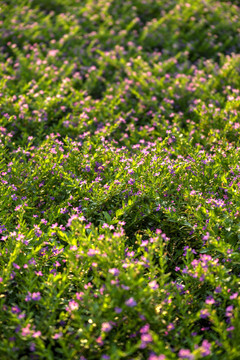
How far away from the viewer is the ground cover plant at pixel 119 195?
240cm

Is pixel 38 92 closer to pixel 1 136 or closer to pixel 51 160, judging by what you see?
pixel 1 136

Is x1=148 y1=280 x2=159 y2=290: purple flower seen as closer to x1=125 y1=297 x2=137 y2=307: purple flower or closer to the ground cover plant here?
the ground cover plant

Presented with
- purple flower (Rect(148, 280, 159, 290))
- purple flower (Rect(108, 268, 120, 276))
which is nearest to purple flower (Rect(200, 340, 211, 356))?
purple flower (Rect(148, 280, 159, 290))

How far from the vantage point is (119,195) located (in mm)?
3553

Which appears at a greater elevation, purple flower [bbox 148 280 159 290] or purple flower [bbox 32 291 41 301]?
purple flower [bbox 32 291 41 301]

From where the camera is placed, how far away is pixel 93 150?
430cm

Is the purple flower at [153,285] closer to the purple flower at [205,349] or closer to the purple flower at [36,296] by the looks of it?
the purple flower at [205,349]

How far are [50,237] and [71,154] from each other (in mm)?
1028

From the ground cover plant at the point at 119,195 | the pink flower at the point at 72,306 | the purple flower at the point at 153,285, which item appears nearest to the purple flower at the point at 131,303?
the ground cover plant at the point at 119,195

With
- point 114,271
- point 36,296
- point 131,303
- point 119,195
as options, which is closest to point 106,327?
point 131,303

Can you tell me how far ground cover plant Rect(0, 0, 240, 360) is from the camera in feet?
7.88

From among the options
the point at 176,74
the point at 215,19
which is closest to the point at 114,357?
the point at 176,74

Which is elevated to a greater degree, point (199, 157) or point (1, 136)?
point (1, 136)

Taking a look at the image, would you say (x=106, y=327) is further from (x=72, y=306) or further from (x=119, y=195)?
(x=119, y=195)
